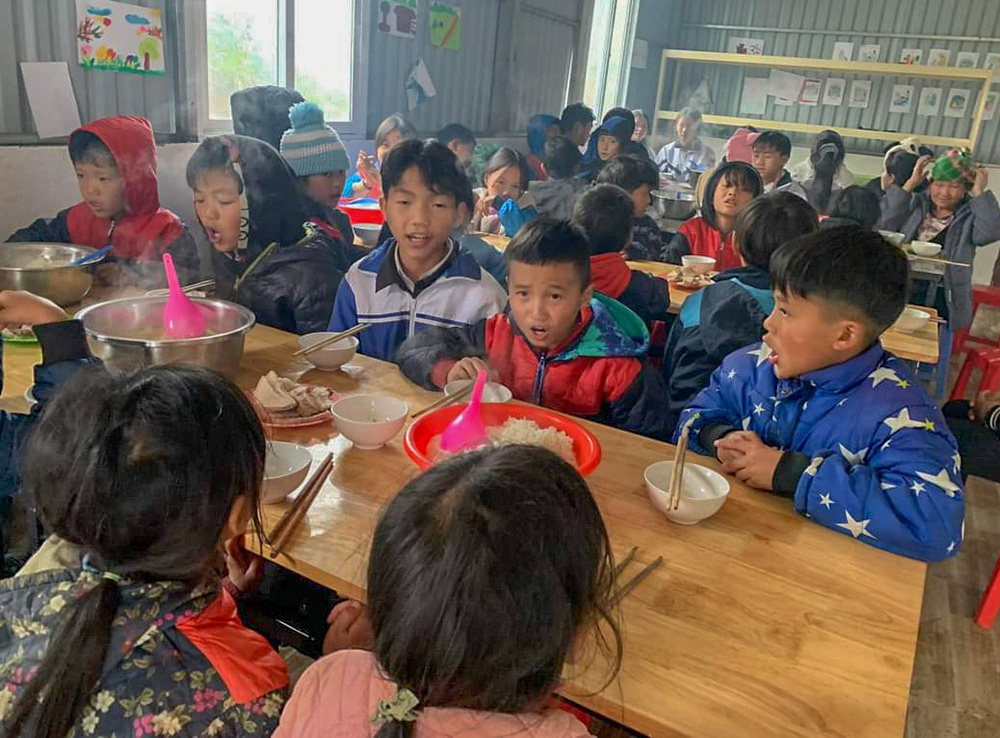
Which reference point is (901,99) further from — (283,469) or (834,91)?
(283,469)

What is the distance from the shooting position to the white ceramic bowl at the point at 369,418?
1524mm

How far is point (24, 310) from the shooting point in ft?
6.27

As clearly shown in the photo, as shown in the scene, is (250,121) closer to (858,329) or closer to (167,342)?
(167,342)

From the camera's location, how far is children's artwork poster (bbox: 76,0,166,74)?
309cm

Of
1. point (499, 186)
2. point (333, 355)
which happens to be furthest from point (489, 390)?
point (499, 186)

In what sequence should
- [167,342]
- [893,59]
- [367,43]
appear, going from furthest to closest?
[893,59] → [367,43] → [167,342]

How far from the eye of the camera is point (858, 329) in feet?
5.25

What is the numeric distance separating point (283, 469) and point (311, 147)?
2410 mm

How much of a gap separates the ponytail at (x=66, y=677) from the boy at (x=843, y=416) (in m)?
1.17

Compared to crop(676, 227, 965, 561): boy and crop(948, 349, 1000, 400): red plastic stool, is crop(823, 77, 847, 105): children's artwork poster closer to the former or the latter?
crop(948, 349, 1000, 400): red plastic stool

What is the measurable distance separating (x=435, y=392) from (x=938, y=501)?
1.13 m

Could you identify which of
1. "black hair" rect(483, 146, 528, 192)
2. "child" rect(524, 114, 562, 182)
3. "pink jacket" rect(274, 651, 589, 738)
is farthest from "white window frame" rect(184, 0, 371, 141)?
"pink jacket" rect(274, 651, 589, 738)

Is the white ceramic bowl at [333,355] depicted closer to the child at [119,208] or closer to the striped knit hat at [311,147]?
the child at [119,208]

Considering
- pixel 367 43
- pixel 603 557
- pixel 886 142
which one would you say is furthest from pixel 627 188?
pixel 886 142
